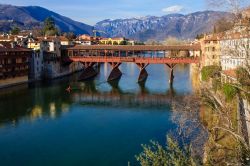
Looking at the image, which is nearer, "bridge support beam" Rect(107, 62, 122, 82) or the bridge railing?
the bridge railing

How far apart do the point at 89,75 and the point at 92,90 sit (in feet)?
57.2

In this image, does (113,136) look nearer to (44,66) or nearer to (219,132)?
(219,132)

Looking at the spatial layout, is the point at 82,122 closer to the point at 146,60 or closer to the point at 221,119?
the point at 221,119

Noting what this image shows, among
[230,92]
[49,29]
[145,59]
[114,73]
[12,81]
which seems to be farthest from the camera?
[49,29]

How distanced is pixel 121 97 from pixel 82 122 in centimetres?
1543

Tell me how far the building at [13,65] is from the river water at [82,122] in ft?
7.42

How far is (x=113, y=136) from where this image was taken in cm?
3162

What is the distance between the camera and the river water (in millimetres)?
26391

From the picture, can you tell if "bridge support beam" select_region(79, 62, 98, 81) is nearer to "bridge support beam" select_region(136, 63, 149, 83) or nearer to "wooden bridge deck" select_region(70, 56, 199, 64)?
"wooden bridge deck" select_region(70, 56, 199, 64)

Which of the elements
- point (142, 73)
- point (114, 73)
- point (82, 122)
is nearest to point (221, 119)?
point (82, 122)

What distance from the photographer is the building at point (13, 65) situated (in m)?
57.6

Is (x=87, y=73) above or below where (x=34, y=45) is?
below

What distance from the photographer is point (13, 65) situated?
60.3 metres

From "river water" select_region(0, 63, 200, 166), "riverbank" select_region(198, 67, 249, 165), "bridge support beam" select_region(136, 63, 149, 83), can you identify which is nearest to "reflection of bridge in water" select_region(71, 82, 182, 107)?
"river water" select_region(0, 63, 200, 166)
